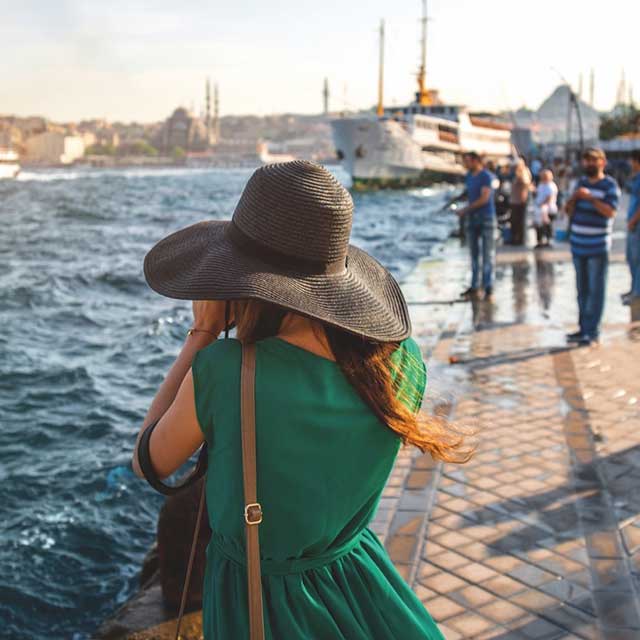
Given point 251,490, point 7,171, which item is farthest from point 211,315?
point 7,171

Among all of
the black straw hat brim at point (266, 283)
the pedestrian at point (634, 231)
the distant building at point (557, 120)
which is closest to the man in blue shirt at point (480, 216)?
the pedestrian at point (634, 231)

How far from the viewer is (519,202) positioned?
14117mm

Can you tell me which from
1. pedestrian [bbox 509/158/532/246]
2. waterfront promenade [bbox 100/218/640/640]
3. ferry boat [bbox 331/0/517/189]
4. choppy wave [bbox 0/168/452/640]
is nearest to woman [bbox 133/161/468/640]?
waterfront promenade [bbox 100/218/640/640]

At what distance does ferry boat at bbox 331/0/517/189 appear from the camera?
59.9 meters

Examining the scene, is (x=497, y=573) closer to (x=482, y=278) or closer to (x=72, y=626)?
(x=72, y=626)

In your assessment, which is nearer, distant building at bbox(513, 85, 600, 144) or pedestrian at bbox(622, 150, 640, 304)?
pedestrian at bbox(622, 150, 640, 304)

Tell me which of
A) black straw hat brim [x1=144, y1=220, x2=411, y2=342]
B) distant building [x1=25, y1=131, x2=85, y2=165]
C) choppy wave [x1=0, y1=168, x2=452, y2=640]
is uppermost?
distant building [x1=25, y1=131, x2=85, y2=165]

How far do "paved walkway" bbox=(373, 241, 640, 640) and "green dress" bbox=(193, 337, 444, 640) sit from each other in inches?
11.7

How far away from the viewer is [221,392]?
143 centimetres

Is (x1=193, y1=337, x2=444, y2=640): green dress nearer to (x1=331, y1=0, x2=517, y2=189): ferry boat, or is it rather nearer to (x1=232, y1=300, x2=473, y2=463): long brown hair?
(x1=232, y1=300, x2=473, y2=463): long brown hair

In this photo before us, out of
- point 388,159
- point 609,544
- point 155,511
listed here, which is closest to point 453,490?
point 609,544

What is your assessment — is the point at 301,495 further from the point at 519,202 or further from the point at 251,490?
the point at 519,202

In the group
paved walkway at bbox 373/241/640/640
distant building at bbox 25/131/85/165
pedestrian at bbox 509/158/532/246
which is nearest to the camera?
paved walkway at bbox 373/241/640/640

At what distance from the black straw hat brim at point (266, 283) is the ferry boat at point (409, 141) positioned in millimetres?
53156
